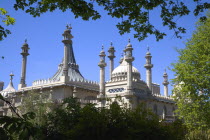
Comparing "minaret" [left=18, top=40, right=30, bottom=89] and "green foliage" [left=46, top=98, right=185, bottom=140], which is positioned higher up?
"minaret" [left=18, top=40, right=30, bottom=89]

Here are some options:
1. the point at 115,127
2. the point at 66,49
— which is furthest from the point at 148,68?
the point at 115,127

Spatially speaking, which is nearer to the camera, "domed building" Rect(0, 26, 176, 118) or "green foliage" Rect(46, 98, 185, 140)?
"green foliage" Rect(46, 98, 185, 140)

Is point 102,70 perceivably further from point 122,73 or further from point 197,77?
point 197,77

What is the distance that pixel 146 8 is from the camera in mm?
7535

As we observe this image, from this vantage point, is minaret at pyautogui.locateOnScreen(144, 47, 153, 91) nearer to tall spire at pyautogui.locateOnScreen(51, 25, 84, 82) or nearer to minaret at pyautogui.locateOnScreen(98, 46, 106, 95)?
minaret at pyautogui.locateOnScreen(98, 46, 106, 95)

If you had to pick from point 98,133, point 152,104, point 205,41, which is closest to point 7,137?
point 98,133

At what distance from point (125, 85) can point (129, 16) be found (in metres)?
26.8

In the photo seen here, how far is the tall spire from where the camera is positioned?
3462 centimetres

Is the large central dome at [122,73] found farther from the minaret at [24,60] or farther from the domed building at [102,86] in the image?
the minaret at [24,60]

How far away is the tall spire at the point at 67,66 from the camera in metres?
34.6

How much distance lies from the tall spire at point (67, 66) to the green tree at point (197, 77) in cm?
1744

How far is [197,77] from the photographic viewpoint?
18312 mm

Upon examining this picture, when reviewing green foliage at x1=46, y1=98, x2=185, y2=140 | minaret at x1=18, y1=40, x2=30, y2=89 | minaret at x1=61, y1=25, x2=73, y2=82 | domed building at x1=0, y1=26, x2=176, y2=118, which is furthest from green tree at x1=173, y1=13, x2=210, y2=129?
minaret at x1=18, y1=40, x2=30, y2=89

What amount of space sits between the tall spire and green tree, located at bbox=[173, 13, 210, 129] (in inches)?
686
